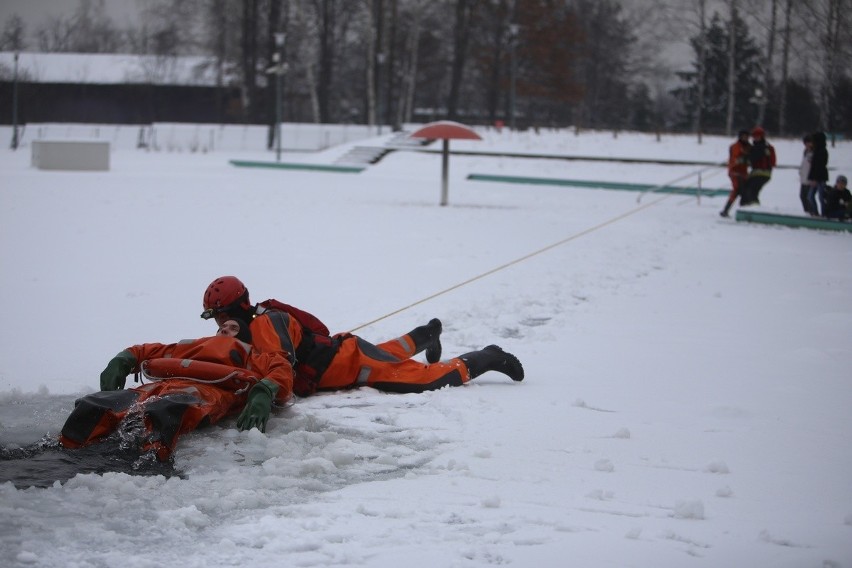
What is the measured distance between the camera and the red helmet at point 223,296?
17.7 ft

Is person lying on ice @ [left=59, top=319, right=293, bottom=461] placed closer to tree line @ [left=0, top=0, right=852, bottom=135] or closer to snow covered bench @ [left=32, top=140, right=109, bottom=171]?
snow covered bench @ [left=32, top=140, right=109, bottom=171]

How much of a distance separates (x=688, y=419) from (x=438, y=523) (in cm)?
215

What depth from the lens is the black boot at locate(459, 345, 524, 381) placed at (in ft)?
19.8

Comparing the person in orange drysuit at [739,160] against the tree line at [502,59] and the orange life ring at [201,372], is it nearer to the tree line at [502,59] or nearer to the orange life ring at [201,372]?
the orange life ring at [201,372]

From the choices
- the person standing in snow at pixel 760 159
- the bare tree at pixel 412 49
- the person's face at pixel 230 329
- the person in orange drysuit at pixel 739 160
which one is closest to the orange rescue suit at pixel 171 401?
the person's face at pixel 230 329

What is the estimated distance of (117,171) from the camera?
28.4m

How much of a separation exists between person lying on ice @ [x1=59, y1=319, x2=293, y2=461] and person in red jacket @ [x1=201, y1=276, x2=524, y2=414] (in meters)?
0.11

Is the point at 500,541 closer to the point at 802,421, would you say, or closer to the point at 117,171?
the point at 802,421

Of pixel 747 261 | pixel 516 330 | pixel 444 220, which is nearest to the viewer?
pixel 516 330

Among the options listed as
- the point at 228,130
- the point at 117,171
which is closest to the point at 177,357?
the point at 117,171

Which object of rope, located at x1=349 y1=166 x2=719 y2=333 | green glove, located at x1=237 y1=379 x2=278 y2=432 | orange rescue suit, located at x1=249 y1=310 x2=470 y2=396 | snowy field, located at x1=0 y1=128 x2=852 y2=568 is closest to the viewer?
snowy field, located at x1=0 y1=128 x2=852 y2=568

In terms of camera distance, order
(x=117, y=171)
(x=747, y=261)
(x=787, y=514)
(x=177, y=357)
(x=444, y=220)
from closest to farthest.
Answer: (x=787, y=514) < (x=177, y=357) < (x=747, y=261) < (x=444, y=220) < (x=117, y=171)

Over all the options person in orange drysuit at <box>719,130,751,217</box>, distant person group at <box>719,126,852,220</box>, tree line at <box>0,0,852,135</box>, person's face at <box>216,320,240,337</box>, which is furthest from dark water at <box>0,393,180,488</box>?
tree line at <box>0,0,852,135</box>

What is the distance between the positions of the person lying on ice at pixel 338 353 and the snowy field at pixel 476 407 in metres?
0.12
